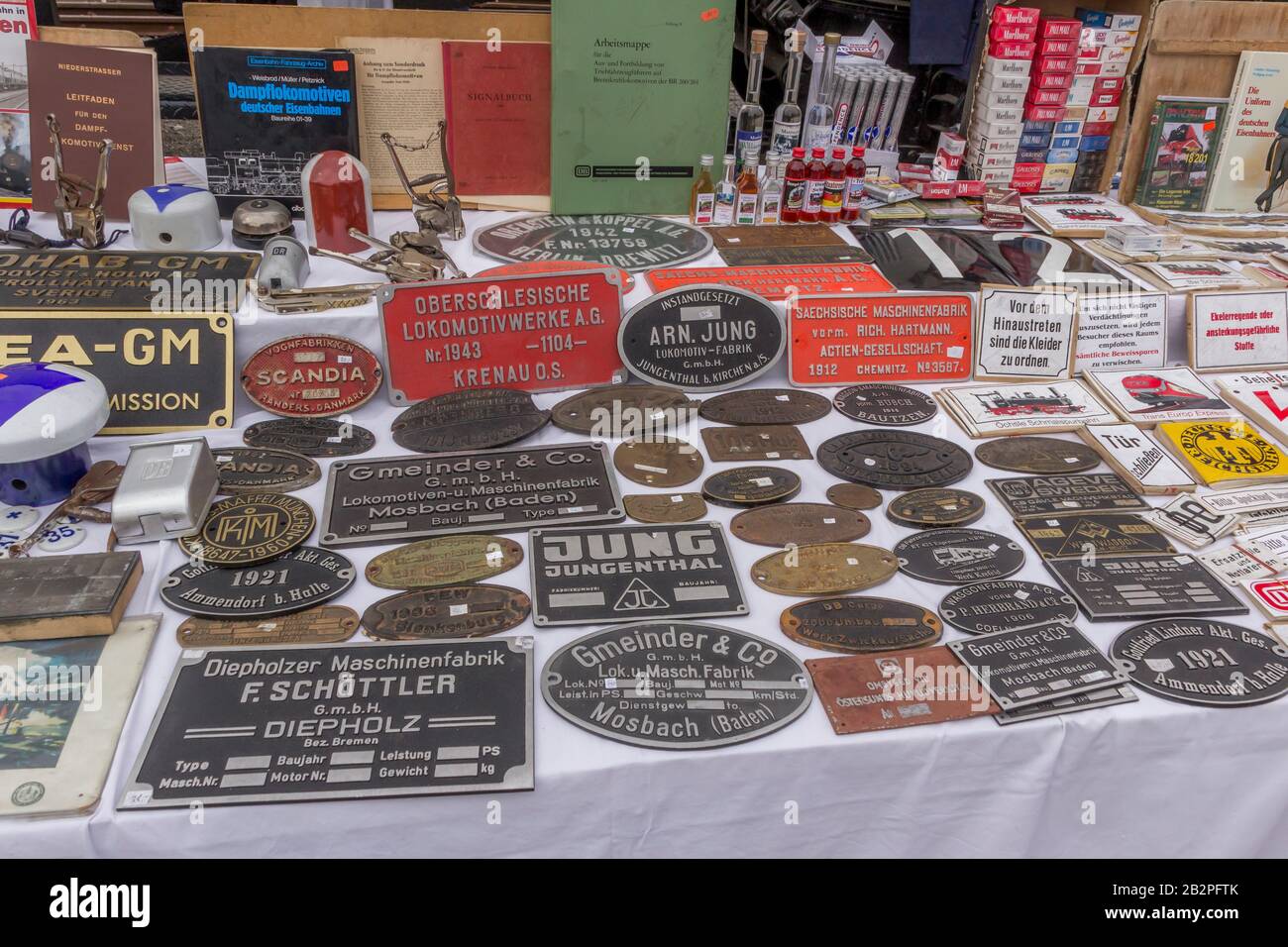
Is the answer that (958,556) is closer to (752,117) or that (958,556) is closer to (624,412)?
(624,412)

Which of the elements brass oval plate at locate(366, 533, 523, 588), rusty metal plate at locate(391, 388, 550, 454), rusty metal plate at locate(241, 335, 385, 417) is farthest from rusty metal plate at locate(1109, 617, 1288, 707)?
rusty metal plate at locate(241, 335, 385, 417)

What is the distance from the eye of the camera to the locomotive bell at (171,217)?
2.47 m

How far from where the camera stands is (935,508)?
1934 mm

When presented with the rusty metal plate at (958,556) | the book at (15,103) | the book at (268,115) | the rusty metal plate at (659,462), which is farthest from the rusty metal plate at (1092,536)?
the book at (15,103)

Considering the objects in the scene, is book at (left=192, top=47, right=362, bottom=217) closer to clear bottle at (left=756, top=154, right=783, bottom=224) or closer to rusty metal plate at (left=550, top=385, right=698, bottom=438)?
rusty metal plate at (left=550, top=385, right=698, bottom=438)

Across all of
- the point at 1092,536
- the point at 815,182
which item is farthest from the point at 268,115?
the point at 1092,536

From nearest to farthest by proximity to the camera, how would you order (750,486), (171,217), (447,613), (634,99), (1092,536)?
(447,613), (1092,536), (750,486), (171,217), (634,99)

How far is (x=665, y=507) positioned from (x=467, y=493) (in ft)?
1.35

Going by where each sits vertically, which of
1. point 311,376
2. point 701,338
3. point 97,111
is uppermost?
point 97,111

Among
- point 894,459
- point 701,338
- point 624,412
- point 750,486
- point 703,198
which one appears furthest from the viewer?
point 703,198

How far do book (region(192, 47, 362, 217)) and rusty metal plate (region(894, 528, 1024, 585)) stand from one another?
6.28 ft

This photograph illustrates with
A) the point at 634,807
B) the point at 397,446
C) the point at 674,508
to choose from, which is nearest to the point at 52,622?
the point at 397,446

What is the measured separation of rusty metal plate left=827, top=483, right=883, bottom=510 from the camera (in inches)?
77.0

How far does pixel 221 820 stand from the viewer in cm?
133
